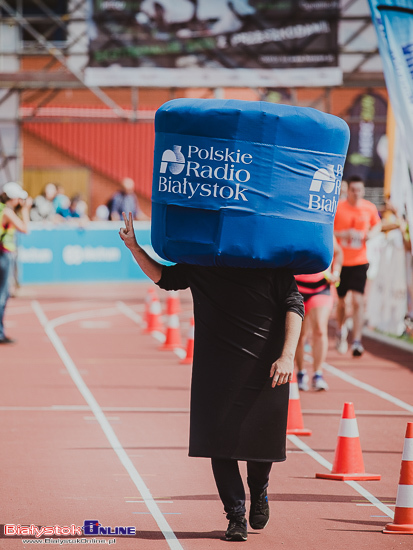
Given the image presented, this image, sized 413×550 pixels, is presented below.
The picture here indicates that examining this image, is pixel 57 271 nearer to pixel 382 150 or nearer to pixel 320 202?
pixel 382 150

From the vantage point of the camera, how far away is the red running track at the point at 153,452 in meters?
6.73

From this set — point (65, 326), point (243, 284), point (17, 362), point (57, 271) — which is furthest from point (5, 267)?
point (57, 271)

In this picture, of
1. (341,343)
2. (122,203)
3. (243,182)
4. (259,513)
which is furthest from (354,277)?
(122,203)

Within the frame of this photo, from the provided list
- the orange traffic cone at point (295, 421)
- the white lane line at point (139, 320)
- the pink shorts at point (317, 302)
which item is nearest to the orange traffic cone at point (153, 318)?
the white lane line at point (139, 320)

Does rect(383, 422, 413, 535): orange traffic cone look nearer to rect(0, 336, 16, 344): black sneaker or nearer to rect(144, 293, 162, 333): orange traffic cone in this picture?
rect(0, 336, 16, 344): black sneaker

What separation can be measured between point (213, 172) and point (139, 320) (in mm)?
14034

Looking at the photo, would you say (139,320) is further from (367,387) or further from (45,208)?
(45,208)

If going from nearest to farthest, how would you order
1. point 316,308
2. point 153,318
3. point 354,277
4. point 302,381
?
point 316,308, point 302,381, point 354,277, point 153,318

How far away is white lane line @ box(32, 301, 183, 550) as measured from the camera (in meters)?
6.62

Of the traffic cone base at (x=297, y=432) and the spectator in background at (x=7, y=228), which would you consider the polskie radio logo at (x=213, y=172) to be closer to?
the traffic cone base at (x=297, y=432)

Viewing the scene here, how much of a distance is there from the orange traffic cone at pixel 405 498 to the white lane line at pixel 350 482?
366 mm

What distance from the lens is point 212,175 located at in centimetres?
636

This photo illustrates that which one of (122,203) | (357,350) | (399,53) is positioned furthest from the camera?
(122,203)

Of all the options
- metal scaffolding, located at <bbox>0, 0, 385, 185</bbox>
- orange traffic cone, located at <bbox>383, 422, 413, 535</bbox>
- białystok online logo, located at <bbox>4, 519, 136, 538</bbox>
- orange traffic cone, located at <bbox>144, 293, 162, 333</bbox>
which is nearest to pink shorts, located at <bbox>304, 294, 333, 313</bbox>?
orange traffic cone, located at <bbox>383, 422, 413, 535</bbox>
